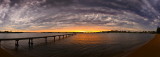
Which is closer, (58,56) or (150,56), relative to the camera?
(150,56)

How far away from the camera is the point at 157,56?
7.76 meters

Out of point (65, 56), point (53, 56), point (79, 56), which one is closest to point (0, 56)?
point (53, 56)

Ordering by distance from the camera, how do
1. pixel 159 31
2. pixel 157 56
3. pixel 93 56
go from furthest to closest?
pixel 159 31
pixel 93 56
pixel 157 56

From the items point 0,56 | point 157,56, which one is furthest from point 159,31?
point 0,56

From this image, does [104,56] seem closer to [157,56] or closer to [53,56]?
[157,56]

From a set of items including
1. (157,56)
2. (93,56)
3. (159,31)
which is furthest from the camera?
(159,31)

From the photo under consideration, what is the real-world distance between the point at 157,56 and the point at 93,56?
5.36m

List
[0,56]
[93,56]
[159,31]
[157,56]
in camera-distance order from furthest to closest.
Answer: [159,31] < [93,56] < [0,56] < [157,56]

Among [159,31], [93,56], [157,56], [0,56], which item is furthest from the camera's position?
[159,31]

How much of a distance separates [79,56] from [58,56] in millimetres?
2219

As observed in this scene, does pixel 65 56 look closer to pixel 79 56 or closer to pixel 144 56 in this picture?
pixel 79 56

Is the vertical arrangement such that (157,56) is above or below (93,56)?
above

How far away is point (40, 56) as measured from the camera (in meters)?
10.3

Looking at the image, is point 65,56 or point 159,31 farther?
point 159,31
